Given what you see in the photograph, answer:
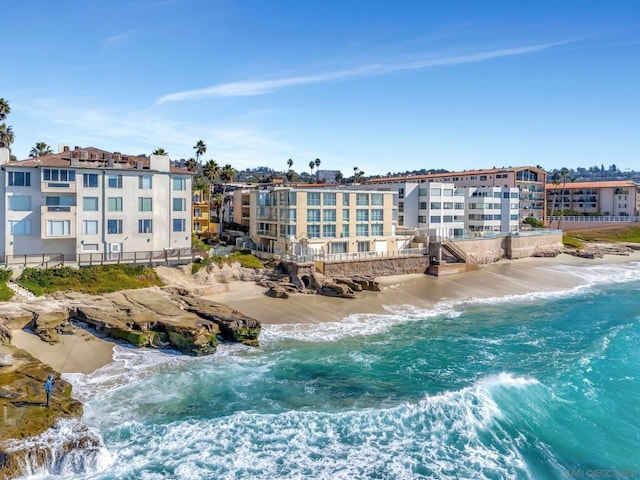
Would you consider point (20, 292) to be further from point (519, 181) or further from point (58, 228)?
point (519, 181)

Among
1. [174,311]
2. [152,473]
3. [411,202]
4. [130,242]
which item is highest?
[411,202]

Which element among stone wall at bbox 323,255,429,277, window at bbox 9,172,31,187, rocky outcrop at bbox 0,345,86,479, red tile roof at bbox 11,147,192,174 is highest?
red tile roof at bbox 11,147,192,174

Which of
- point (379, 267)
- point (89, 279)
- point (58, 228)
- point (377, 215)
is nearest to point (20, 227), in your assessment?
point (58, 228)

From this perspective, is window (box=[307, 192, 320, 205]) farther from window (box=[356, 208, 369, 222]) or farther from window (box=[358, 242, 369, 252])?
window (box=[358, 242, 369, 252])

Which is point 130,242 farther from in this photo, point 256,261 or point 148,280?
point 256,261

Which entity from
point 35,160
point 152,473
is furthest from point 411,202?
point 152,473

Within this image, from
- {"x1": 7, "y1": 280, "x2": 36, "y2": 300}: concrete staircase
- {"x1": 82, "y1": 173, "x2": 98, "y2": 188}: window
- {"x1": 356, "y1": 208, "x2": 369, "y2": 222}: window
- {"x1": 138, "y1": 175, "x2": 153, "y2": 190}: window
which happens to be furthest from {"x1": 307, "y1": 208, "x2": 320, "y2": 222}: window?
{"x1": 7, "y1": 280, "x2": 36, "y2": 300}: concrete staircase

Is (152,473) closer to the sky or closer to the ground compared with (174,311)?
closer to the ground
